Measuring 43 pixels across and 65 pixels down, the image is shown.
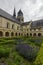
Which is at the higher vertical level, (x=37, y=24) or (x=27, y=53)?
(x=37, y=24)

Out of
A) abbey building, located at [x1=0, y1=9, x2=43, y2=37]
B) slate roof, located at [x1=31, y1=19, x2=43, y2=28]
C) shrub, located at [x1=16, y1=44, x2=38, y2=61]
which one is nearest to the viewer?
shrub, located at [x1=16, y1=44, x2=38, y2=61]

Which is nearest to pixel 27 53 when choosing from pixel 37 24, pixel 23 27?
pixel 37 24

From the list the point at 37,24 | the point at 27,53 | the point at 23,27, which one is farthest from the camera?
the point at 23,27

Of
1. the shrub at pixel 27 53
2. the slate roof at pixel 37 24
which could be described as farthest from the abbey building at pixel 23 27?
the shrub at pixel 27 53

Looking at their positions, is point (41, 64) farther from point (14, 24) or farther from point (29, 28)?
point (29, 28)

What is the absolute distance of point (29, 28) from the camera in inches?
2525

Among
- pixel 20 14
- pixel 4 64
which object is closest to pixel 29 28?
pixel 20 14

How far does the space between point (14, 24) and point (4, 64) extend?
47.6 metres

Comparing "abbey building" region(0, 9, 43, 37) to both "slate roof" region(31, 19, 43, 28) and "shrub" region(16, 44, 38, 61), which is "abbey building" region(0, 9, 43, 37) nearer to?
A: "slate roof" region(31, 19, 43, 28)

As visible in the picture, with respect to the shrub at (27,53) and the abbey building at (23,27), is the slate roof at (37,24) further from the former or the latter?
the shrub at (27,53)

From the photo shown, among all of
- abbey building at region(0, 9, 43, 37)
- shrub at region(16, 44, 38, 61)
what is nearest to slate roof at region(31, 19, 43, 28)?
abbey building at region(0, 9, 43, 37)

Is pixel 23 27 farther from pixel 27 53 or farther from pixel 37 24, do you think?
pixel 27 53

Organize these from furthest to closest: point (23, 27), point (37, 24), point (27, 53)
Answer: point (23, 27) < point (37, 24) < point (27, 53)

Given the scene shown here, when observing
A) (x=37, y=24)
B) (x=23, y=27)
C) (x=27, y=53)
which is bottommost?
(x=27, y=53)
